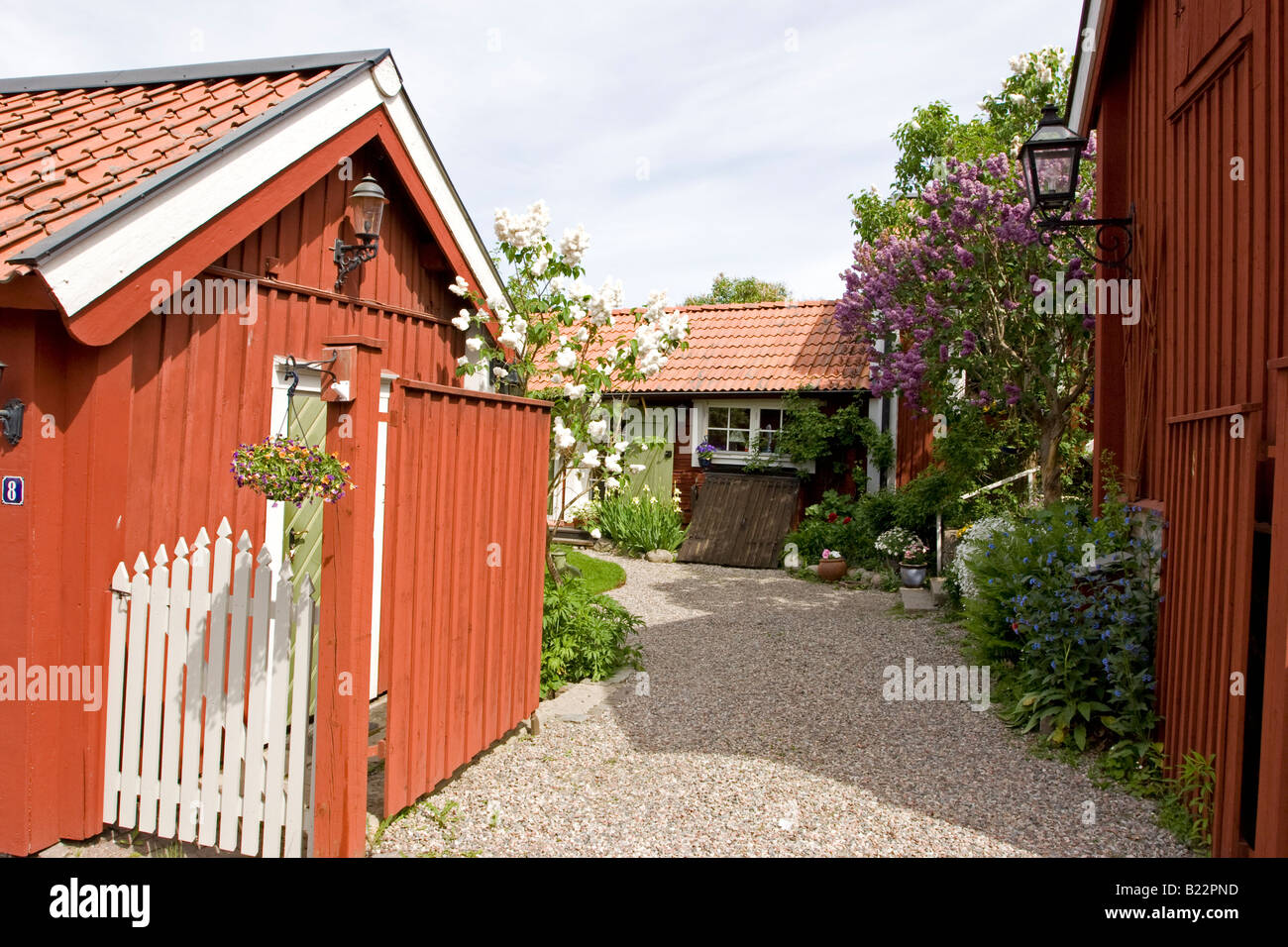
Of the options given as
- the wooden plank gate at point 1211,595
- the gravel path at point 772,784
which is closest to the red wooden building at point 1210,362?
the wooden plank gate at point 1211,595

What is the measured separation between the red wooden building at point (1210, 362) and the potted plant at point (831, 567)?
543cm

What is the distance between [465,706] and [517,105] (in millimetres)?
8076

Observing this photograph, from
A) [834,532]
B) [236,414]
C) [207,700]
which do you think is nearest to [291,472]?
[207,700]

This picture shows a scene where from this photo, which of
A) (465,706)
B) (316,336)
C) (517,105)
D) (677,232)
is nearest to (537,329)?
(316,336)

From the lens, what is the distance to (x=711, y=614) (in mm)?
9672

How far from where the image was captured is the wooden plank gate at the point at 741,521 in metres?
13.4

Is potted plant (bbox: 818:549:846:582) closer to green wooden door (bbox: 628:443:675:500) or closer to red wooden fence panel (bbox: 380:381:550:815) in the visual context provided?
green wooden door (bbox: 628:443:675:500)

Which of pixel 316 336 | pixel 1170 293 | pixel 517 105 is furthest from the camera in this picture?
pixel 517 105

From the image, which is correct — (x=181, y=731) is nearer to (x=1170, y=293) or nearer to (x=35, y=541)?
(x=35, y=541)

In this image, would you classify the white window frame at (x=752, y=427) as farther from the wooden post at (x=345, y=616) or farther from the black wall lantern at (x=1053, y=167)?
the wooden post at (x=345, y=616)

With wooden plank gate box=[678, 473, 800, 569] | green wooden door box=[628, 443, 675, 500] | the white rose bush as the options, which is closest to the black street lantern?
the white rose bush

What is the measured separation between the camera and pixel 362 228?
17.5 ft

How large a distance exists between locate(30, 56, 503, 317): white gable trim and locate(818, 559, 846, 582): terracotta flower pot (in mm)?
7619
